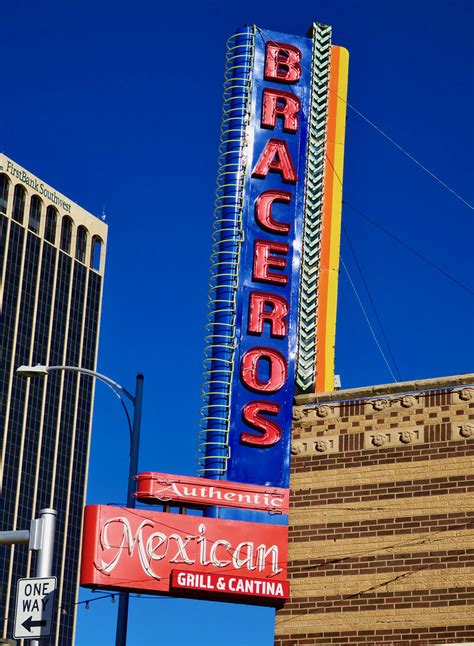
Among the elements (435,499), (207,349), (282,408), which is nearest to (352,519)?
(435,499)

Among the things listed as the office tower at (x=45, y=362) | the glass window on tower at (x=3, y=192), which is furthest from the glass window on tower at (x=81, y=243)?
the glass window on tower at (x=3, y=192)

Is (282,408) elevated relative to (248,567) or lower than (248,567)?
elevated

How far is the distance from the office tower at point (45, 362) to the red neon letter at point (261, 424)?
10776 centimetres

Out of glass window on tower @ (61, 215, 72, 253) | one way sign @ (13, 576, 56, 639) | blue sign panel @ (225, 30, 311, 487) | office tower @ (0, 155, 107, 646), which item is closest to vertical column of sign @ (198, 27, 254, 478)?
blue sign panel @ (225, 30, 311, 487)

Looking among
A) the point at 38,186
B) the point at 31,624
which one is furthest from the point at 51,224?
the point at 31,624

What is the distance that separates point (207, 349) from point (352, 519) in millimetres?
6908

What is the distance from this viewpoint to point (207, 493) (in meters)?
32.7

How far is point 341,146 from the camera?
37594 mm

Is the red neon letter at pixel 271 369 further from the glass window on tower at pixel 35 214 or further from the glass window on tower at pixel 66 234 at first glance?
the glass window on tower at pixel 66 234

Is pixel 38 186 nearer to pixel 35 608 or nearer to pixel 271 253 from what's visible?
pixel 271 253

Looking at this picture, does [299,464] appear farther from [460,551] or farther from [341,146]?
[341,146]

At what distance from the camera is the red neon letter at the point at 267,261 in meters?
35.3

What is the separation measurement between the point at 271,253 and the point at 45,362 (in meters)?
114

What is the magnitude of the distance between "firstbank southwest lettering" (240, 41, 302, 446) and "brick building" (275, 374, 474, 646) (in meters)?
2.68
